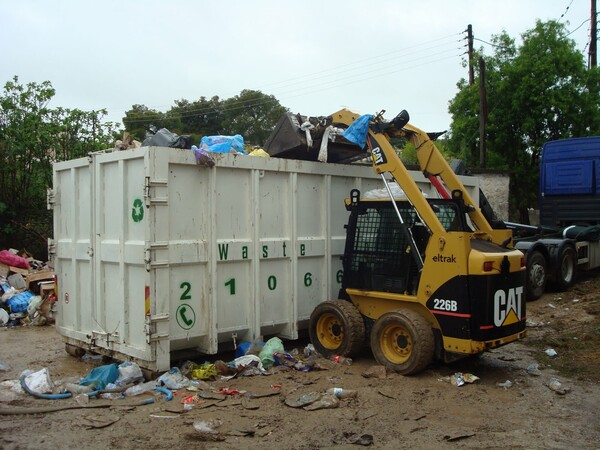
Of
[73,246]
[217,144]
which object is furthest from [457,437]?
[73,246]

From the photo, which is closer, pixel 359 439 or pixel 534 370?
pixel 359 439

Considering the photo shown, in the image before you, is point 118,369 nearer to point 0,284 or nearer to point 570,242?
point 0,284

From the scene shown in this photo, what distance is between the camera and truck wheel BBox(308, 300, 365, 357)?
6305mm

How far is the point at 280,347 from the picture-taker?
633 centimetres

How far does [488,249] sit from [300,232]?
2.23m

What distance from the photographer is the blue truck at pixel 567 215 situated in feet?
38.4

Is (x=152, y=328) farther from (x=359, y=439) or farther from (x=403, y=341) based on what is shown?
(x=403, y=341)

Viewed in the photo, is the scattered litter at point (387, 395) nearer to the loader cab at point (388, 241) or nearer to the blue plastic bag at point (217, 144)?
the loader cab at point (388, 241)

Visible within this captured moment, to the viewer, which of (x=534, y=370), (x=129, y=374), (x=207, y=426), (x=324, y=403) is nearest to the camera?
→ (x=207, y=426)

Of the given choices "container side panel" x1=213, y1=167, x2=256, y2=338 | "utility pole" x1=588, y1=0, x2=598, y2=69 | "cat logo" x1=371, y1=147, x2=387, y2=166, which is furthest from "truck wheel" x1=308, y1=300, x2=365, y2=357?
"utility pole" x1=588, y1=0, x2=598, y2=69

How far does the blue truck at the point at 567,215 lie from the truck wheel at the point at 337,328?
633cm

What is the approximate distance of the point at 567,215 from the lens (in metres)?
13.4

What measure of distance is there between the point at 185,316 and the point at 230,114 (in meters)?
38.5

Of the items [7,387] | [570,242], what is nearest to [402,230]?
[7,387]
